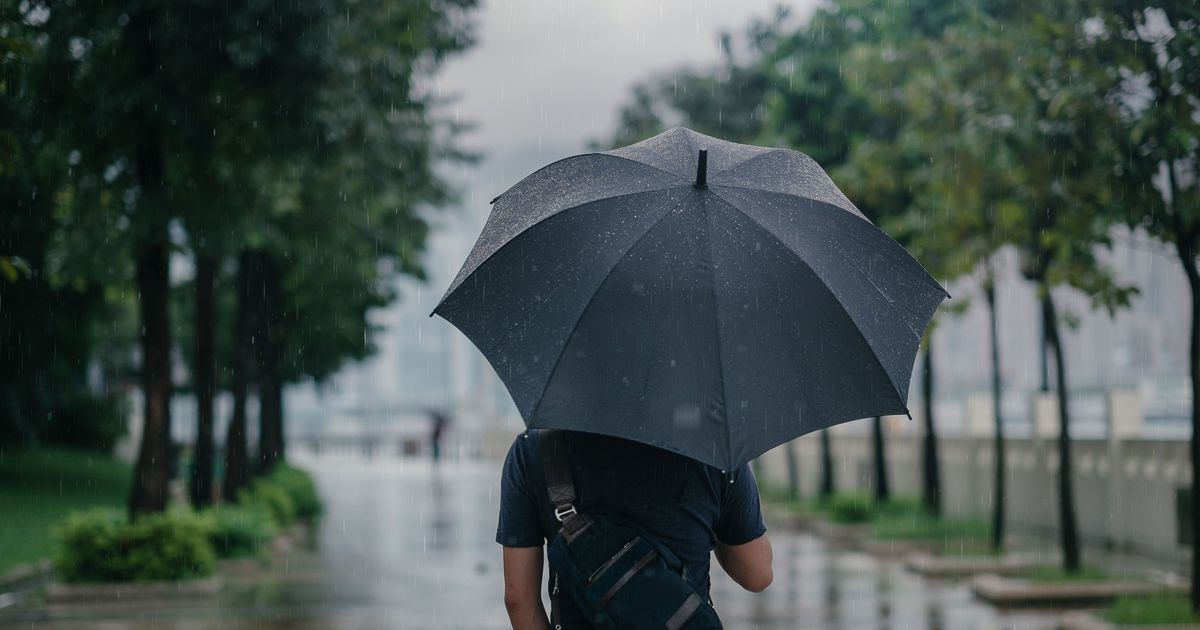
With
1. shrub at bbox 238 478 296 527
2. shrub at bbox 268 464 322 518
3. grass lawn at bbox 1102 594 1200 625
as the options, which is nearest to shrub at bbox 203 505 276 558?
shrub at bbox 238 478 296 527

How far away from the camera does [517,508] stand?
10.6 feet

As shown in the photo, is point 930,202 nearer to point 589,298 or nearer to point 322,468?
point 589,298

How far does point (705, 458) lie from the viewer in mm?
3117

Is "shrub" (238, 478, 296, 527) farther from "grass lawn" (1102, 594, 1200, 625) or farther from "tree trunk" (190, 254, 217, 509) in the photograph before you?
"grass lawn" (1102, 594, 1200, 625)

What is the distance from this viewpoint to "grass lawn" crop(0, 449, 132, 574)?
1802cm

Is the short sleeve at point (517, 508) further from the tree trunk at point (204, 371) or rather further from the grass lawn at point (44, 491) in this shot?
the tree trunk at point (204, 371)

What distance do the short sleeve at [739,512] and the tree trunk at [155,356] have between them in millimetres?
11899

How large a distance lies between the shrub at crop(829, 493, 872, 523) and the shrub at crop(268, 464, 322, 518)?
347 inches

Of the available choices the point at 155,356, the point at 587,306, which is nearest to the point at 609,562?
the point at 587,306

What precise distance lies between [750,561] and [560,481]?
607 millimetres

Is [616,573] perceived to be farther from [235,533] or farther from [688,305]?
[235,533]

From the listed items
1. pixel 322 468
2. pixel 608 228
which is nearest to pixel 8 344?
pixel 322 468

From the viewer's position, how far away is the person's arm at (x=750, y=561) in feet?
11.2

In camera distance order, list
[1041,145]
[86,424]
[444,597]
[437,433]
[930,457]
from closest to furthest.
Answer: [1041,145]
[444,597]
[930,457]
[86,424]
[437,433]
